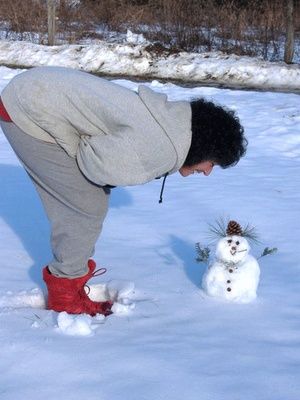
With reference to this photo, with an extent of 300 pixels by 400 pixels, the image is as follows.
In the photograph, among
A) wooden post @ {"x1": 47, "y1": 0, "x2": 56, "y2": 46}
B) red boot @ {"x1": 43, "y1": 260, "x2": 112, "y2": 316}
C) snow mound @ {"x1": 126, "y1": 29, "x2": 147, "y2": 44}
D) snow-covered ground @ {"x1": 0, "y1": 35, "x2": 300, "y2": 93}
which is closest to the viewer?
red boot @ {"x1": 43, "y1": 260, "x2": 112, "y2": 316}

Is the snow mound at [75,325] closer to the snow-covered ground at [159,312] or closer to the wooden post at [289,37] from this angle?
the snow-covered ground at [159,312]

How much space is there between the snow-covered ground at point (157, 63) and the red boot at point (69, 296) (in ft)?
26.8

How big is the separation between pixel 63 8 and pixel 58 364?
→ 1481cm

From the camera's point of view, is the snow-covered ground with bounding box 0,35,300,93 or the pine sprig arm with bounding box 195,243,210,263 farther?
the snow-covered ground with bounding box 0,35,300,93

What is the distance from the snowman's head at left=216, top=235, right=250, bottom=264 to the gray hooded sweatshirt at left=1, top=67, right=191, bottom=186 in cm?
51

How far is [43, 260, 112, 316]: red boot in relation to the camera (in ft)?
9.78

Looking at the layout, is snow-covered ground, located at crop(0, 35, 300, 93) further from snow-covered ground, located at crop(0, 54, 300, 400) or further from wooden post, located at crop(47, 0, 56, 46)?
snow-covered ground, located at crop(0, 54, 300, 400)

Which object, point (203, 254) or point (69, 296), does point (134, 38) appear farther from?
point (69, 296)

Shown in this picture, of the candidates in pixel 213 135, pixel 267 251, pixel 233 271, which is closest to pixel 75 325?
pixel 233 271

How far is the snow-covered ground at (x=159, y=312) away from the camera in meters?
2.39

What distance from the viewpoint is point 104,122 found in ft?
8.83

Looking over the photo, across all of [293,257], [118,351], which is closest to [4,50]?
[293,257]

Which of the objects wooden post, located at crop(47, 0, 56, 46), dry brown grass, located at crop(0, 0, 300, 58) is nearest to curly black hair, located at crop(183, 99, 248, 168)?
dry brown grass, located at crop(0, 0, 300, 58)

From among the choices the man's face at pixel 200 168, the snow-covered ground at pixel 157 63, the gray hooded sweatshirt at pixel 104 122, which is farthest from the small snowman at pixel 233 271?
the snow-covered ground at pixel 157 63
